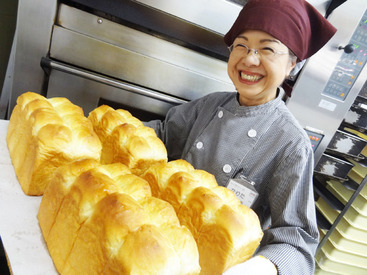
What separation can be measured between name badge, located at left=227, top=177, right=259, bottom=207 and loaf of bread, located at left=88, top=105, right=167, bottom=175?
1.04ft

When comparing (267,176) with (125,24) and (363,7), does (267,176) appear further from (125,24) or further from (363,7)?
(363,7)

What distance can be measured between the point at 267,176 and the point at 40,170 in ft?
2.96

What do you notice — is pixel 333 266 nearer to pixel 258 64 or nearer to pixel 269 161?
pixel 269 161

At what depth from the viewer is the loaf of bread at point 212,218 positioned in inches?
27.4

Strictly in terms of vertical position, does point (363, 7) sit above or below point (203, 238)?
above

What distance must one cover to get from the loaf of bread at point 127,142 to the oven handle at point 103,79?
1.48 ft

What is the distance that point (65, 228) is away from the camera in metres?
0.66

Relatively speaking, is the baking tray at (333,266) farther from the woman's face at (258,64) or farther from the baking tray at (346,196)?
the woman's face at (258,64)

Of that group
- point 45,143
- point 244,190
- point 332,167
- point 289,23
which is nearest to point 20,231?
point 45,143

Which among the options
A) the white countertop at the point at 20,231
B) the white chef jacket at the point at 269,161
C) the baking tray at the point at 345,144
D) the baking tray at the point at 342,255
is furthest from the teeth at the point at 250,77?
the baking tray at the point at 342,255

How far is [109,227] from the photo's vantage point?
55 cm

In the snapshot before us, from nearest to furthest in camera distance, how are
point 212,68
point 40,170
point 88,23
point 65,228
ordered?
point 65,228
point 40,170
point 88,23
point 212,68

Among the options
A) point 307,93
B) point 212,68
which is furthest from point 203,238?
point 307,93

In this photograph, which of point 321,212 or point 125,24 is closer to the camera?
point 125,24
